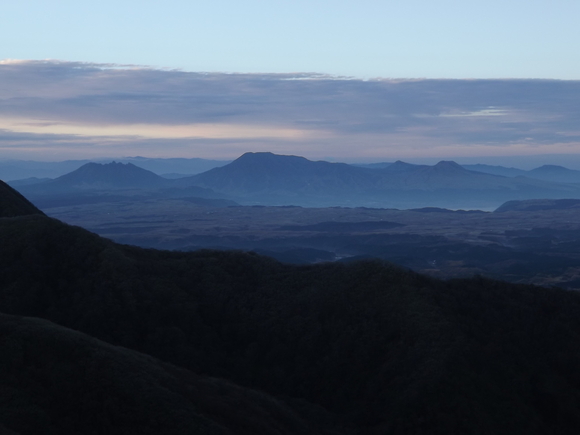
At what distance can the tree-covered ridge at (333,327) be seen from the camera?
86.2ft

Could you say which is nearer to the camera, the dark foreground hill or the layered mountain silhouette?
the dark foreground hill

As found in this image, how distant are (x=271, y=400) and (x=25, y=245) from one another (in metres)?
20.9

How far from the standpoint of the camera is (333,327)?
32.8 m

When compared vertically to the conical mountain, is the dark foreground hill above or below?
below

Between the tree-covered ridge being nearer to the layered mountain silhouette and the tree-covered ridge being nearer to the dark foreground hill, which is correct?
the layered mountain silhouette

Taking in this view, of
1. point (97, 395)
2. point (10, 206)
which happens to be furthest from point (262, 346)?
point (10, 206)

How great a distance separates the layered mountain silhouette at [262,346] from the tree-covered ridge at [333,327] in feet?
0.32

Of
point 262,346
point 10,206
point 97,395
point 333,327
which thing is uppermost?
point 10,206

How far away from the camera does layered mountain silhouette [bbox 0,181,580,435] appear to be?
2053cm

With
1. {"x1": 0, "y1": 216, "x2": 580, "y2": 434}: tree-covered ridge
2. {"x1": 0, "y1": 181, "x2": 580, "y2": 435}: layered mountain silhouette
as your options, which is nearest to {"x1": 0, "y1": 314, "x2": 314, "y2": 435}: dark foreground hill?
{"x1": 0, "y1": 181, "x2": 580, "y2": 435}: layered mountain silhouette

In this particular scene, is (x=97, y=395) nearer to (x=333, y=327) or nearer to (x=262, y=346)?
(x=262, y=346)

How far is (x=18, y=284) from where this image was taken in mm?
34062

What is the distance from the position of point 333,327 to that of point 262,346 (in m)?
4.23

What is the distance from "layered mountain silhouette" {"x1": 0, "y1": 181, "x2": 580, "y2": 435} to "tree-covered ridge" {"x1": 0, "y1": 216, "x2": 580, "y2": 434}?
0.32 ft
